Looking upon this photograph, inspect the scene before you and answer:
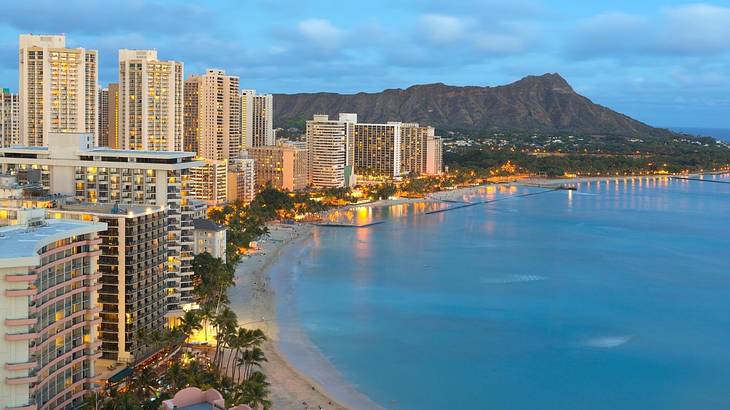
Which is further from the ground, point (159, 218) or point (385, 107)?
point (385, 107)

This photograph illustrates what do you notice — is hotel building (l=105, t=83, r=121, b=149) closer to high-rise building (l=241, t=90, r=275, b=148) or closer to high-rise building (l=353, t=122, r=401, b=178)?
high-rise building (l=241, t=90, r=275, b=148)

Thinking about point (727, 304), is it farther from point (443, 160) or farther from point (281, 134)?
point (281, 134)

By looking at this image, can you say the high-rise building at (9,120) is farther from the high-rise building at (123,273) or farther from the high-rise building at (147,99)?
the high-rise building at (123,273)

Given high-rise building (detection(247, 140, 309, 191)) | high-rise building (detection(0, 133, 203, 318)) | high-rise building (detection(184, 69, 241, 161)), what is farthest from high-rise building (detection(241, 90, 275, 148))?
high-rise building (detection(0, 133, 203, 318))

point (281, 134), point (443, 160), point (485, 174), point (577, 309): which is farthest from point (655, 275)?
point (281, 134)

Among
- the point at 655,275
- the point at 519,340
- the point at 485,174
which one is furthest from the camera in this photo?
the point at 485,174

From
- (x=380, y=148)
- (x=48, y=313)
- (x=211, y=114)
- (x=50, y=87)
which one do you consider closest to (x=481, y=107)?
(x=380, y=148)
